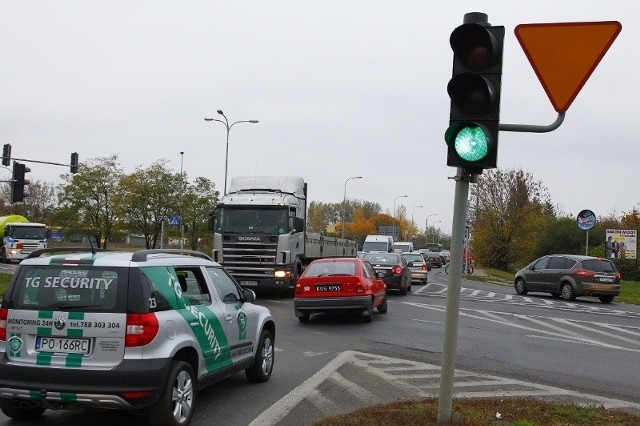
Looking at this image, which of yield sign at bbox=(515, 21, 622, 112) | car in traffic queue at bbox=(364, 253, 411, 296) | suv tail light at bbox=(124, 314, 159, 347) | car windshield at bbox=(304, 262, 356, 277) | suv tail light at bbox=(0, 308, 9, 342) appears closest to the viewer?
yield sign at bbox=(515, 21, 622, 112)

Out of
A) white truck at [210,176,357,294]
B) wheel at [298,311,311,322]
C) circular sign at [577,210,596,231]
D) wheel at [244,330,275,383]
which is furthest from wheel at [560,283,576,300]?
wheel at [244,330,275,383]

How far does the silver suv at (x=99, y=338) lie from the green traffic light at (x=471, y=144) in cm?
298

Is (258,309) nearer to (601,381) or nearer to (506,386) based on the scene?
(506,386)

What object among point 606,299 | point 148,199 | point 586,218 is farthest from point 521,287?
point 148,199

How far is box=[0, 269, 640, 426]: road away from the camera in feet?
24.7

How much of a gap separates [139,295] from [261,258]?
1495 cm

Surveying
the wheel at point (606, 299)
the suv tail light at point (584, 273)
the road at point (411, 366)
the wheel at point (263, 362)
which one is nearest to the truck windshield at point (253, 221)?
the road at point (411, 366)

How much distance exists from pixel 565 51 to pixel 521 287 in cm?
2527

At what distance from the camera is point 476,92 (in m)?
5.81

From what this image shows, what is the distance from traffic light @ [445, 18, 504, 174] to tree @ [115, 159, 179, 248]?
46.6 m

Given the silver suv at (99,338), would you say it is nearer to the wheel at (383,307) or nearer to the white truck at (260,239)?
the wheel at (383,307)

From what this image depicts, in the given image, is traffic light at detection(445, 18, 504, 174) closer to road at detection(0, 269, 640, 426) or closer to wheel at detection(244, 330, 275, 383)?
road at detection(0, 269, 640, 426)

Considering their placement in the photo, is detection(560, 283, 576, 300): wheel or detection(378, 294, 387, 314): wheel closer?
detection(378, 294, 387, 314): wheel

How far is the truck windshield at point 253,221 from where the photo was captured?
21.4 m
